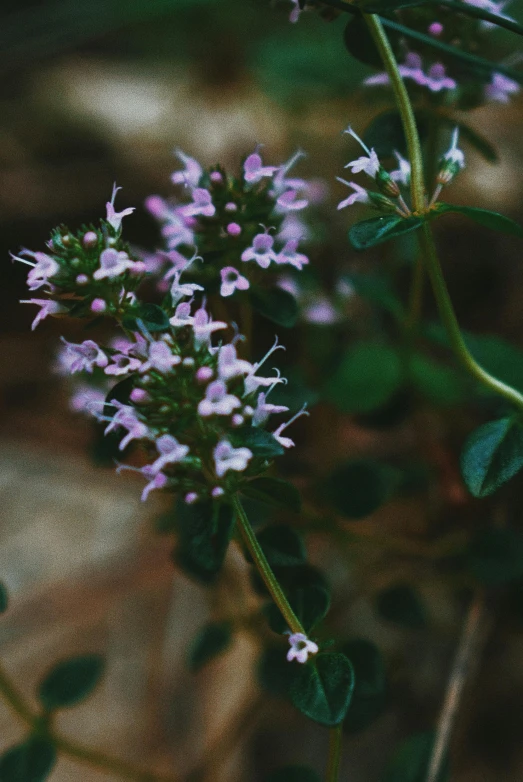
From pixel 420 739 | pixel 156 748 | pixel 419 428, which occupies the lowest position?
pixel 156 748

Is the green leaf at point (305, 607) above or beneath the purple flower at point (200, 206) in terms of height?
beneath

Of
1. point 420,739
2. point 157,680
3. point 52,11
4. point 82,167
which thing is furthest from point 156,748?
point 52,11

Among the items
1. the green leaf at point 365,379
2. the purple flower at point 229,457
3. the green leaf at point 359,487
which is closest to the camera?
the purple flower at point 229,457

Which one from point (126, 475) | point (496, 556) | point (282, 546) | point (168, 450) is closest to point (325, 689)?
point (282, 546)

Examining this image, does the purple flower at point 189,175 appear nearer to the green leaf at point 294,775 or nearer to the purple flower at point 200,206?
the purple flower at point 200,206

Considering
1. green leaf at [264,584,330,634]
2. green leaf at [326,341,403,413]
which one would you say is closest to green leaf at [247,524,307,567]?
green leaf at [264,584,330,634]

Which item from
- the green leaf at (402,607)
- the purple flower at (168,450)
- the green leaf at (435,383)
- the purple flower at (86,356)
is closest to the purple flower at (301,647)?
the purple flower at (168,450)

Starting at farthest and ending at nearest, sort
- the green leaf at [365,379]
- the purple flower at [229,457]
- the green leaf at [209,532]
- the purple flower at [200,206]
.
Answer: the green leaf at [365,379] < the purple flower at [200,206] < the green leaf at [209,532] < the purple flower at [229,457]

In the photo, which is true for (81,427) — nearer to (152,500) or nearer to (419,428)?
(152,500)
